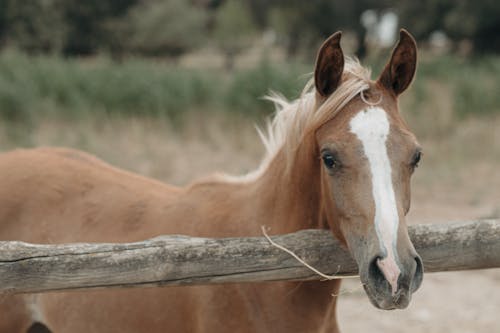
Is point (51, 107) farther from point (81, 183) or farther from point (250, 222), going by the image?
point (250, 222)

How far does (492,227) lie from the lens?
2.67 metres

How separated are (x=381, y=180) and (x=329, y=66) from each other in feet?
1.99

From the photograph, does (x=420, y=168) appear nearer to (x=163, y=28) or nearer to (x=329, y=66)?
(x=329, y=66)

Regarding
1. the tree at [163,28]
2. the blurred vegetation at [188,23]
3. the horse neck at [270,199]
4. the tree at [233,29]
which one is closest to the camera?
the horse neck at [270,199]

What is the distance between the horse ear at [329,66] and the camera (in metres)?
2.57

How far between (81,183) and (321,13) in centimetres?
3213

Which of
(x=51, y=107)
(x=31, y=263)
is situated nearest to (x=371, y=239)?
(x=31, y=263)

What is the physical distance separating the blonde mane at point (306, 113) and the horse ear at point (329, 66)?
0.17 feet

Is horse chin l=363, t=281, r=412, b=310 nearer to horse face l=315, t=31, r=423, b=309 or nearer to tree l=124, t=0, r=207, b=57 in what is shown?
horse face l=315, t=31, r=423, b=309

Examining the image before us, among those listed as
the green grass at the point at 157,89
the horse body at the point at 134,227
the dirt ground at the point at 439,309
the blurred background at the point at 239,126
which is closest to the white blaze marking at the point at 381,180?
the horse body at the point at 134,227

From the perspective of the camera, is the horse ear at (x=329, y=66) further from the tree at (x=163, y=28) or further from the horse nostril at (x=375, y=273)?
the tree at (x=163, y=28)

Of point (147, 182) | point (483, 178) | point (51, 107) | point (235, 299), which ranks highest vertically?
point (147, 182)

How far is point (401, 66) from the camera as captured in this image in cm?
270

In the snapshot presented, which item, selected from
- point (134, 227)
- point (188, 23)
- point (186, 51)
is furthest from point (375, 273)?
point (186, 51)
